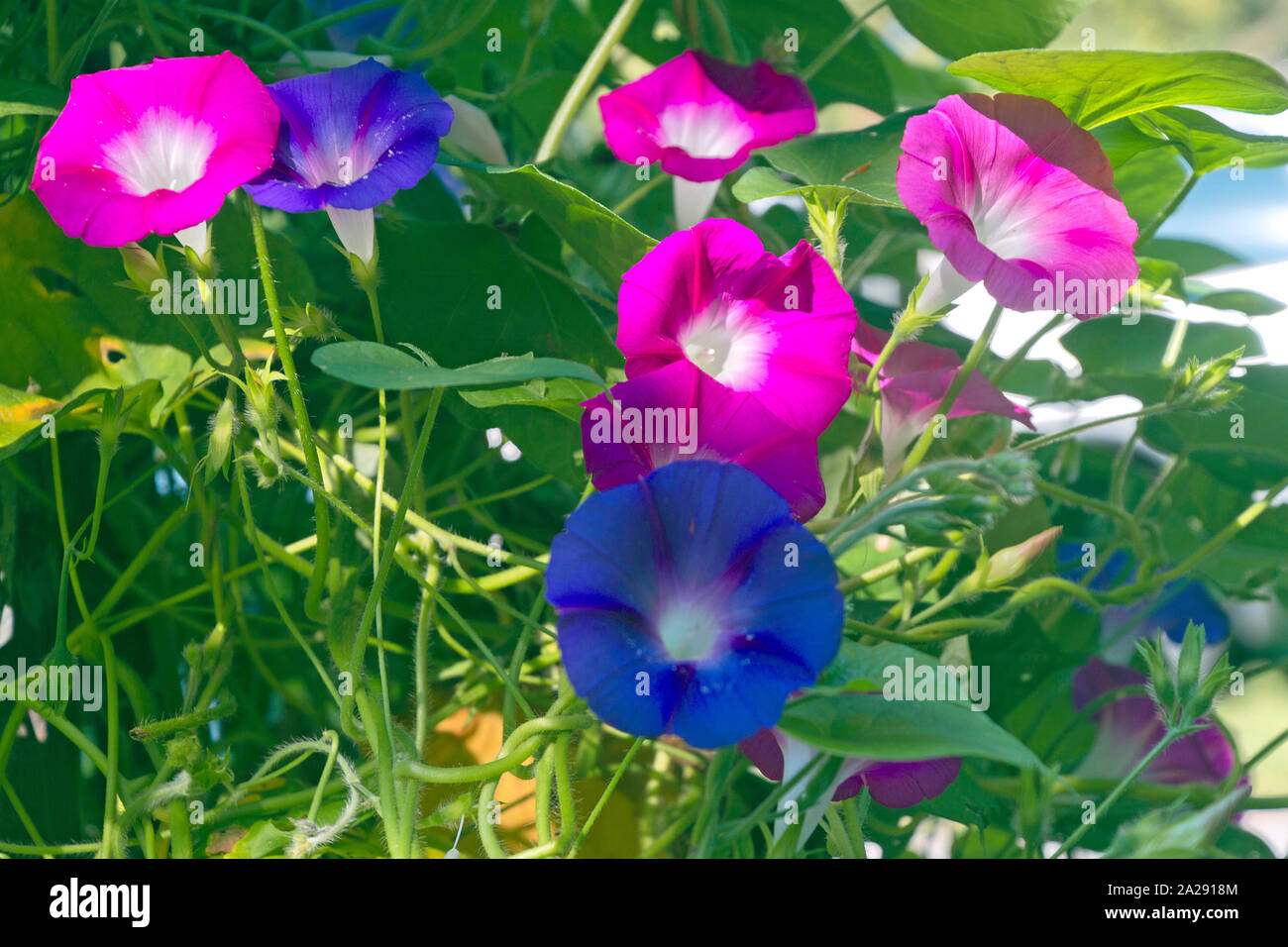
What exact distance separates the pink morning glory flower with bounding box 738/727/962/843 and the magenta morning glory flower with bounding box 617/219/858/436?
0.43ft

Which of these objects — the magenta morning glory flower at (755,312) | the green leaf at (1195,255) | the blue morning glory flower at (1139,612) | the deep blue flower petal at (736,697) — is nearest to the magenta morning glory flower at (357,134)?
the magenta morning glory flower at (755,312)

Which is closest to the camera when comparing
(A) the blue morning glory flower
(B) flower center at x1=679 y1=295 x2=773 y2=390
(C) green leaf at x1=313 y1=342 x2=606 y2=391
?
(C) green leaf at x1=313 y1=342 x2=606 y2=391

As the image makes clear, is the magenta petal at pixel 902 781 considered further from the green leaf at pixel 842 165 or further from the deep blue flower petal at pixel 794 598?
the green leaf at pixel 842 165

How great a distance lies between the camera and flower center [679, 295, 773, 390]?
396 mm

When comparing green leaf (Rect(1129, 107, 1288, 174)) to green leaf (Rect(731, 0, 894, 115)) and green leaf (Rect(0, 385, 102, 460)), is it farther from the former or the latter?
green leaf (Rect(0, 385, 102, 460))

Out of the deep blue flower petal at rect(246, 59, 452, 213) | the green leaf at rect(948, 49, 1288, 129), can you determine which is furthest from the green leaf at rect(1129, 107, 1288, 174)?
the deep blue flower petal at rect(246, 59, 452, 213)

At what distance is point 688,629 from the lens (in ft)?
1.15

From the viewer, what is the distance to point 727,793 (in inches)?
19.6

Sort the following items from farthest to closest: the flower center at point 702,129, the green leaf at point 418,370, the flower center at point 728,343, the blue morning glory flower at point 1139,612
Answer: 1. the blue morning glory flower at point 1139,612
2. the flower center at point 702,129
3. the flower center at point 728,343
4. the green leaf at point 418,370

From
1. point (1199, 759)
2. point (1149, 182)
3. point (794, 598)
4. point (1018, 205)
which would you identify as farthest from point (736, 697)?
point (1149, 182)

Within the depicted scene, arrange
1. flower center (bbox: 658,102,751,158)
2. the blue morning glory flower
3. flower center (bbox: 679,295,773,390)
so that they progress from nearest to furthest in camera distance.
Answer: flower center (bbox: 679,295,773,390)
flower center (bbox: 658,102,751,158)
the blue morning glory flower

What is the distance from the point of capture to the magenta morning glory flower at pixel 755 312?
14.6 inches

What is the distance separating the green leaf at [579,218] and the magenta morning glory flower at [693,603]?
0.43 feet
